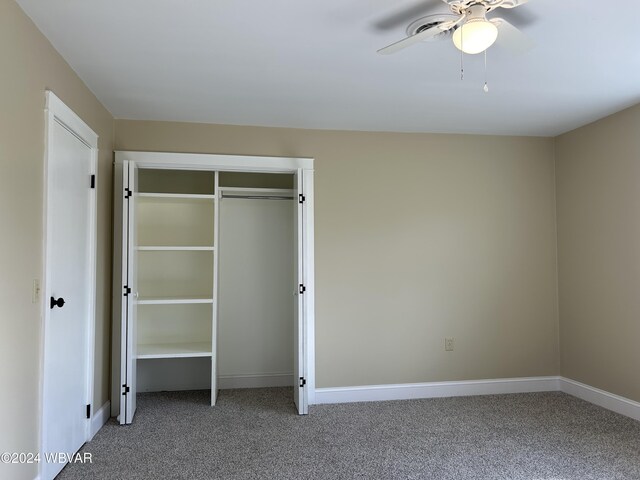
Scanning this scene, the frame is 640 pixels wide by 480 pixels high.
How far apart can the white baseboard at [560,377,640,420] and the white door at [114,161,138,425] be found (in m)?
3.85

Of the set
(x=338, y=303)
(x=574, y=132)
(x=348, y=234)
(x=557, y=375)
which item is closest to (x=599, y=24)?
(x=574, y=132)

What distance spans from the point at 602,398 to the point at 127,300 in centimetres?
398

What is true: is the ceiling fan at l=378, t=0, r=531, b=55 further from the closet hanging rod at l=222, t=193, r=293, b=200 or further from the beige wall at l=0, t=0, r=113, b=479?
the closet hanging rod at l=222, t=193, r=293, b=200

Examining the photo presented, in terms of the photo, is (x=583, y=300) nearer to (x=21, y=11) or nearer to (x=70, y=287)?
(x=70, y=287)

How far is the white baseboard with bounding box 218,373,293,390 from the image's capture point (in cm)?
423

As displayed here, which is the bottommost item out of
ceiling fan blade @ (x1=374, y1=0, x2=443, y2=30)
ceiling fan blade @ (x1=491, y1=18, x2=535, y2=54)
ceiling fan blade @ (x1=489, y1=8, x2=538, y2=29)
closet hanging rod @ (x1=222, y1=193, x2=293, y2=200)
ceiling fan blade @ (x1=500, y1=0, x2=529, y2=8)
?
closet hanging rod @ (x1=222, y1=193, x2=293, y2=200)

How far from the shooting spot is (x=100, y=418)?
3.21 m

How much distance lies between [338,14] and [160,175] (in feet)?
8.84

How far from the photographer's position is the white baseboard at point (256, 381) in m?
4.23

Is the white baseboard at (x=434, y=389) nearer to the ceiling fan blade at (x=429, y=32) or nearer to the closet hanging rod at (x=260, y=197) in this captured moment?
the closet hanging rod at (x=260, y=197)

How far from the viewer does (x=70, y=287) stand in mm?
2689

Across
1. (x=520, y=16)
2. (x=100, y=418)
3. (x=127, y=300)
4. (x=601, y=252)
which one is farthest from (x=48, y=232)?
(x=601, y=252)

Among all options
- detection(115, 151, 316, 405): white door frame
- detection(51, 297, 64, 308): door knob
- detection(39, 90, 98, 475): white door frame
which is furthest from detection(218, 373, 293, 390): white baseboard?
detection(51, 297, 64, 308): door knob

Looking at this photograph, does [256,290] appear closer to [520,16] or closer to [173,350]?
[173,350]
